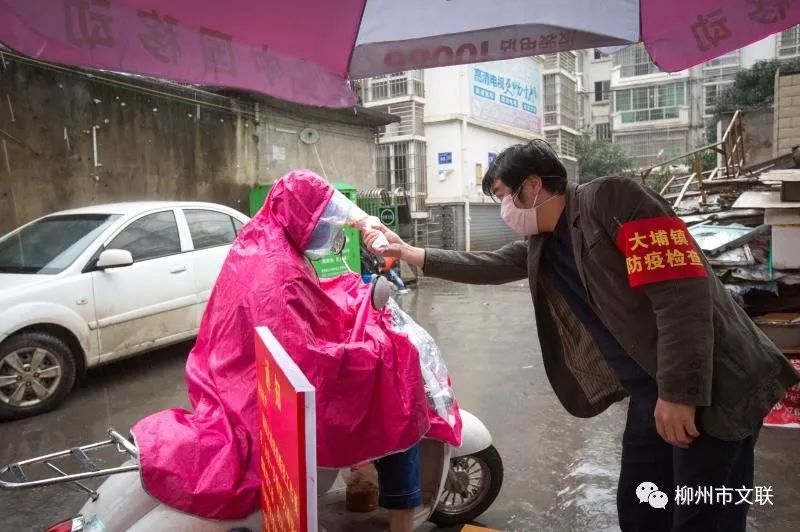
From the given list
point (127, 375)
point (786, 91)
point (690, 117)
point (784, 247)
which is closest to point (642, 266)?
point (784, 247)

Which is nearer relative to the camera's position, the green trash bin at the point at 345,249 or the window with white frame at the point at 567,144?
the green trash bin at the point at 345,249

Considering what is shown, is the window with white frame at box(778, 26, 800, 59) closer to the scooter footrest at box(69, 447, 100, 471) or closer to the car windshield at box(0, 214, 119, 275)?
the car windshield at box(0, 214, 119, 275)

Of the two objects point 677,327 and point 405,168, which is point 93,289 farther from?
point 405,168

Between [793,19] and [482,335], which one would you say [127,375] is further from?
[793,19]

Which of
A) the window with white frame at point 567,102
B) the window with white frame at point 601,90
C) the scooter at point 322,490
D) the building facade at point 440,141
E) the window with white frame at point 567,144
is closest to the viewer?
the scooter at point 322,490

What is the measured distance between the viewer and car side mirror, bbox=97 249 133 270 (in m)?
4.83

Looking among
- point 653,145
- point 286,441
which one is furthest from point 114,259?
point 653,145

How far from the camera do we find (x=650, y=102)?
31234mm

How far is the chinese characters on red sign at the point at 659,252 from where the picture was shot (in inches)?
58.4

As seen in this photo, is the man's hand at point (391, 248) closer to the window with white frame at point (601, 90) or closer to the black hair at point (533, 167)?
the black hair at point (533, 167)

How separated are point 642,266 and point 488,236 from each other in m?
18.0

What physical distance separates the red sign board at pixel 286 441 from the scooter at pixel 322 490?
0.62m

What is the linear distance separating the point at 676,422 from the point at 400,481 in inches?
43.5

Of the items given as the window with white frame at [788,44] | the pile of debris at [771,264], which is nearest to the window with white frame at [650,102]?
the window with white frame at [788,44]
